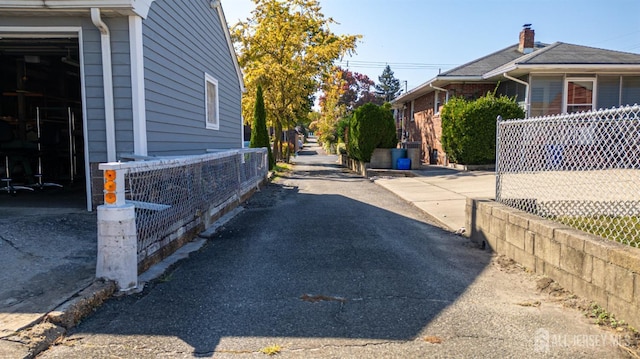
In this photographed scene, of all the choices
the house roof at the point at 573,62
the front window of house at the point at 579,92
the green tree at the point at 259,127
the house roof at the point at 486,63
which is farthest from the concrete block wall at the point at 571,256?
the house roof at the point at 486,63

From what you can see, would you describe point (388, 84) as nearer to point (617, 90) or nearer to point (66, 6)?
point (617, 90)

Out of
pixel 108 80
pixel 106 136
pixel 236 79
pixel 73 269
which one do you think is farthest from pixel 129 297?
pixel 236 79

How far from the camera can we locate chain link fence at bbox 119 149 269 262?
173 inches

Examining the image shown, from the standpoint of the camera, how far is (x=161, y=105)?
7473mm

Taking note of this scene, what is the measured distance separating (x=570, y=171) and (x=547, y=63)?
11946 mm

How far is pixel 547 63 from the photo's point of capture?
15.1m

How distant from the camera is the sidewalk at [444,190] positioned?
823cm

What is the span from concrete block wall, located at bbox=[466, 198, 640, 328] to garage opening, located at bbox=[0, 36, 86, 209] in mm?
6660

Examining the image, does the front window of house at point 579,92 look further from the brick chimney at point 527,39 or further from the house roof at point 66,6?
the house roof at point 66,6

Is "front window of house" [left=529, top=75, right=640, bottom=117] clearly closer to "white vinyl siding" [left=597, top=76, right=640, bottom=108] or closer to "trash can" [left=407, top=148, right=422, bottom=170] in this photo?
"white vinyl siding" [left=597, top=76, right=640, bottom=108]

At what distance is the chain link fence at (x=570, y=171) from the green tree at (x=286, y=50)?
54.4 feet

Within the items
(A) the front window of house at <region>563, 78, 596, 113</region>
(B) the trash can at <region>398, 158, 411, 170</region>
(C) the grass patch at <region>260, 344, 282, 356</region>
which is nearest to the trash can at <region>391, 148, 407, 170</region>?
(B) the trash can at <region>398, 158, 411, 170</region>

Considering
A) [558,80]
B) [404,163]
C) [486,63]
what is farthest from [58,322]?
[486,63]

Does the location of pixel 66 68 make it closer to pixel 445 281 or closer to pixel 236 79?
pixel 236 79
